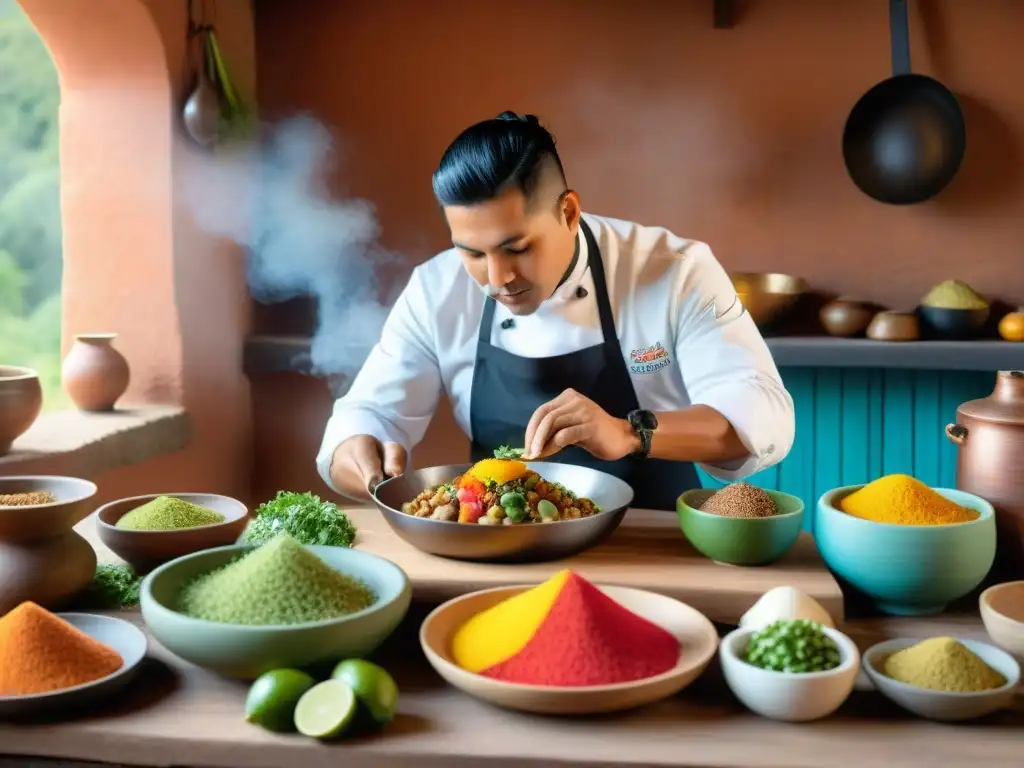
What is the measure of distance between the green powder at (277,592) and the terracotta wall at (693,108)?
8.91ft

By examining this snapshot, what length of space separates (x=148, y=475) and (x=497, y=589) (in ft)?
7.24

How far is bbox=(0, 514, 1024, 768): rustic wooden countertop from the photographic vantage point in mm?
1105

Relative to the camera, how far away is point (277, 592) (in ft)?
4.23

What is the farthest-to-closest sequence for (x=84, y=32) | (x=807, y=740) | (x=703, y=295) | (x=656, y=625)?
(x=84, y=32) < (x=703, y=295) < (x=656, y=625) < (x=807, y=740)

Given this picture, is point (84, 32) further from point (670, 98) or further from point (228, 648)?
point (228, 648)

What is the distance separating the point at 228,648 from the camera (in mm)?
1221

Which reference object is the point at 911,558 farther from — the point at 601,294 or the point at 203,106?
the point at 203,106

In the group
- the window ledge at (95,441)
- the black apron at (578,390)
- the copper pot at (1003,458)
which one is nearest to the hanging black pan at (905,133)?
the black apron at (578,390)

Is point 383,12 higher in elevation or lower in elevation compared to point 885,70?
higher

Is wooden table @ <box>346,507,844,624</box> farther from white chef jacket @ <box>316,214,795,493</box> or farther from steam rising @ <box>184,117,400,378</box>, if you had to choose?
steam rising @ <box>184,117,400,378</box>

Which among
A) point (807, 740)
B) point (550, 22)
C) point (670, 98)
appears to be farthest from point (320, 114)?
point (807, 740)

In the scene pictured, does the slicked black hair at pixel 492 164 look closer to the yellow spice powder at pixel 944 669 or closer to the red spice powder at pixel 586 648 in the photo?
the red spice powder at pixel 586 648

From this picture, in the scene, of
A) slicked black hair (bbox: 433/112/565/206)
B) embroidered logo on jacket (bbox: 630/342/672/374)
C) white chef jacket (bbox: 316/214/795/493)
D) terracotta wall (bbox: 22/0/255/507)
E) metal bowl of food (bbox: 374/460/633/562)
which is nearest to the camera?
metal bowl of food (bbox: 374/460/633/562)

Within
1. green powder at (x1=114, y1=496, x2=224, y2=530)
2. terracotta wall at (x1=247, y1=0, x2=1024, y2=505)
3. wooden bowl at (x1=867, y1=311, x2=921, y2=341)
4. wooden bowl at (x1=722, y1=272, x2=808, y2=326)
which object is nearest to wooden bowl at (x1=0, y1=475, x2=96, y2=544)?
green powder at (x1=114, y1=496, x2=224, y2=530)
